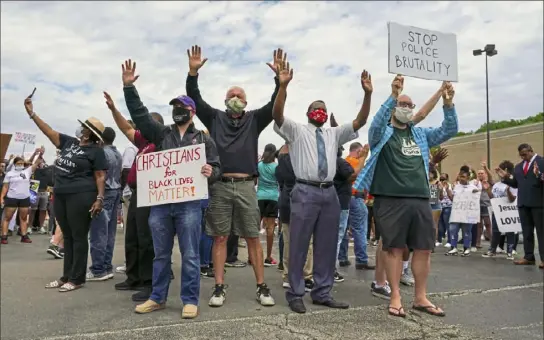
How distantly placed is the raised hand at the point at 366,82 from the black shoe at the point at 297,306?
2.11 m

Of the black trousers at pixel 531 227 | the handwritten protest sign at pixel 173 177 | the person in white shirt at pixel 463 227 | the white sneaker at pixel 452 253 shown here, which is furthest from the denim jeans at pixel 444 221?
the handwritten protest sign at pixel 173 177

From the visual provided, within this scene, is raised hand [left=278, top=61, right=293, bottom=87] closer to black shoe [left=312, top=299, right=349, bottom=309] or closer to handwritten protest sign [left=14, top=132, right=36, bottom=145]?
black shoe [left=312, top=299, right=349, bottom=309]

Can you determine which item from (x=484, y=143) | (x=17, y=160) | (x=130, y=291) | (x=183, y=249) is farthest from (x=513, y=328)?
(x=484, y=143)

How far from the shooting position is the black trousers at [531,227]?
7.83m

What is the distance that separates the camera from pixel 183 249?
4.28 metres

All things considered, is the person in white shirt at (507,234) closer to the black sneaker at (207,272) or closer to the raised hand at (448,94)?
the raised hand at (448,94)

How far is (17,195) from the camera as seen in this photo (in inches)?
424

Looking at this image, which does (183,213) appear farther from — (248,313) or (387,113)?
(387,113)

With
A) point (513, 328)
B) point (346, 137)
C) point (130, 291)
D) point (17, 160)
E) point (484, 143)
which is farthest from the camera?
point (484, 143)

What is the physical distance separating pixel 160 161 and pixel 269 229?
11.3ft

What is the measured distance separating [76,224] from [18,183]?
6584mm

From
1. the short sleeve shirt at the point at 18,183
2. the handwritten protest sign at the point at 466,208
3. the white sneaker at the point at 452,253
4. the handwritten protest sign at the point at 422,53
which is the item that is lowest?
the white sneaker at the point at 452,253

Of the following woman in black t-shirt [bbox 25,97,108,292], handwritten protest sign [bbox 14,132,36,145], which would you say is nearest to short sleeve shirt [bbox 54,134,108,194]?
woman in black t-shirt [bbox 25,97,108,292]

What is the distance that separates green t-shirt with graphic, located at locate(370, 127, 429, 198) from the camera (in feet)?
14.7
